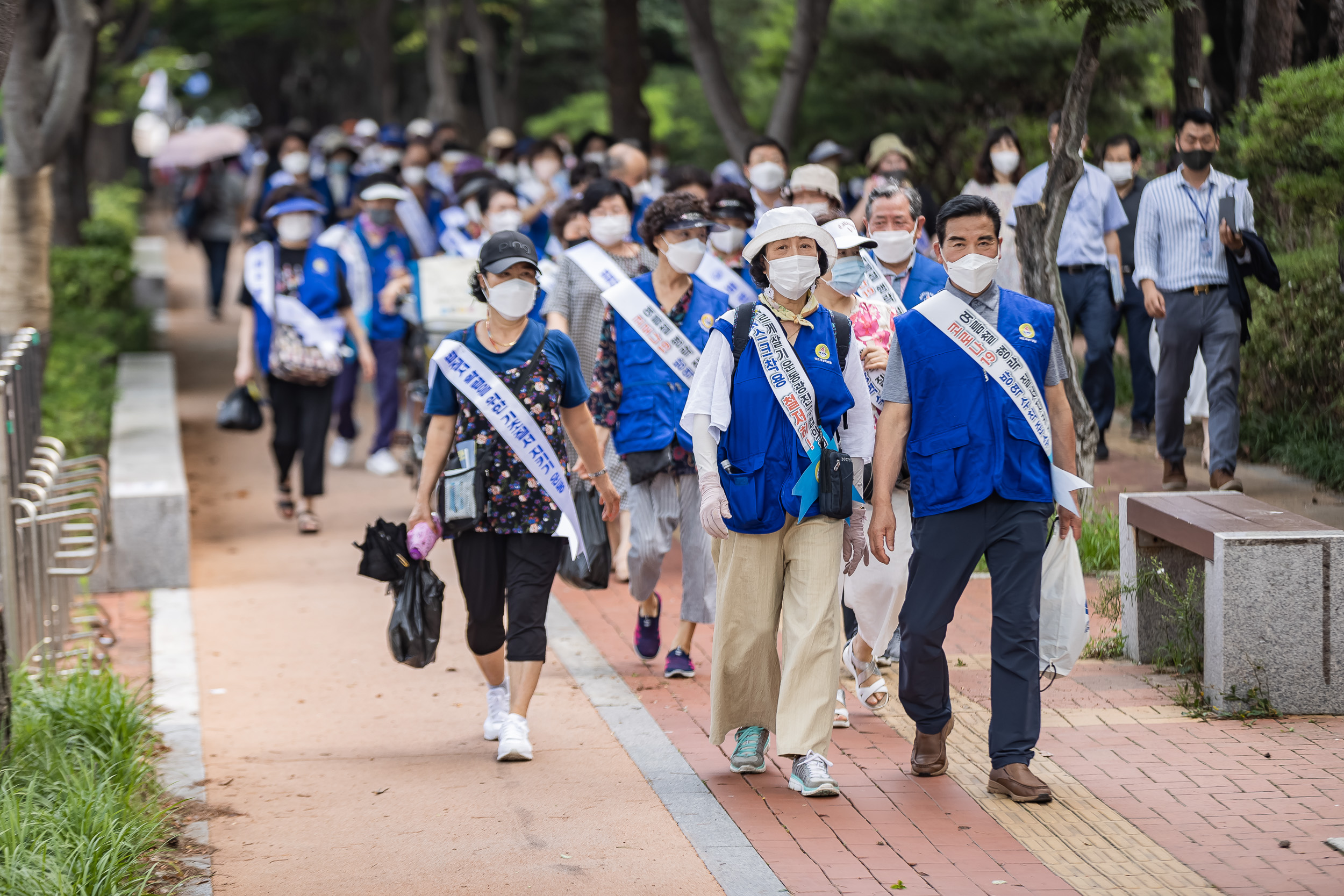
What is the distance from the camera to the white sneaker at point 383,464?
12.9m

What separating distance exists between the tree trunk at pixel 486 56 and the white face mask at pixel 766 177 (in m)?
16.6

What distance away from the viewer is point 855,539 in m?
5.96

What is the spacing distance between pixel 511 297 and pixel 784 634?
1.67 metres

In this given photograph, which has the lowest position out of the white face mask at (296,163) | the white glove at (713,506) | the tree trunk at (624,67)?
Result: the white glove at (713,506)

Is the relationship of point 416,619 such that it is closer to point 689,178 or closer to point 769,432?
point 769,432

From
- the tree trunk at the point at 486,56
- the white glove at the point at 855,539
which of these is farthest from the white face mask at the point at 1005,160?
the tree trunk at the point at 486,56

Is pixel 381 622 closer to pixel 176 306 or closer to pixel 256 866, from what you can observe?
pixel 256 866

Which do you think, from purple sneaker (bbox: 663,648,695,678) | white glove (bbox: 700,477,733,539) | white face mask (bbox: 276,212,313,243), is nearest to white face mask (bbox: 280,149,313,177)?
white face mask (bbox: 276,212,313,243)

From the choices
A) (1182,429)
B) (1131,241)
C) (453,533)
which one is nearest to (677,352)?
(453,533)

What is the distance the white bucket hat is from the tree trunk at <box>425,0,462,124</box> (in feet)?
68.7

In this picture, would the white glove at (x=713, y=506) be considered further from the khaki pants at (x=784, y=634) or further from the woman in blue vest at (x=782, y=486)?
the khaki pants at (x=784, y=634)

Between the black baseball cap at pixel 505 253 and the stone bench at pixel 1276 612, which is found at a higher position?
the black baseball cap at pixel 505 253

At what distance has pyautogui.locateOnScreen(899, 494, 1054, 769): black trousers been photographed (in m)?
5.63

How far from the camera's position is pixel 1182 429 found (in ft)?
32.3
